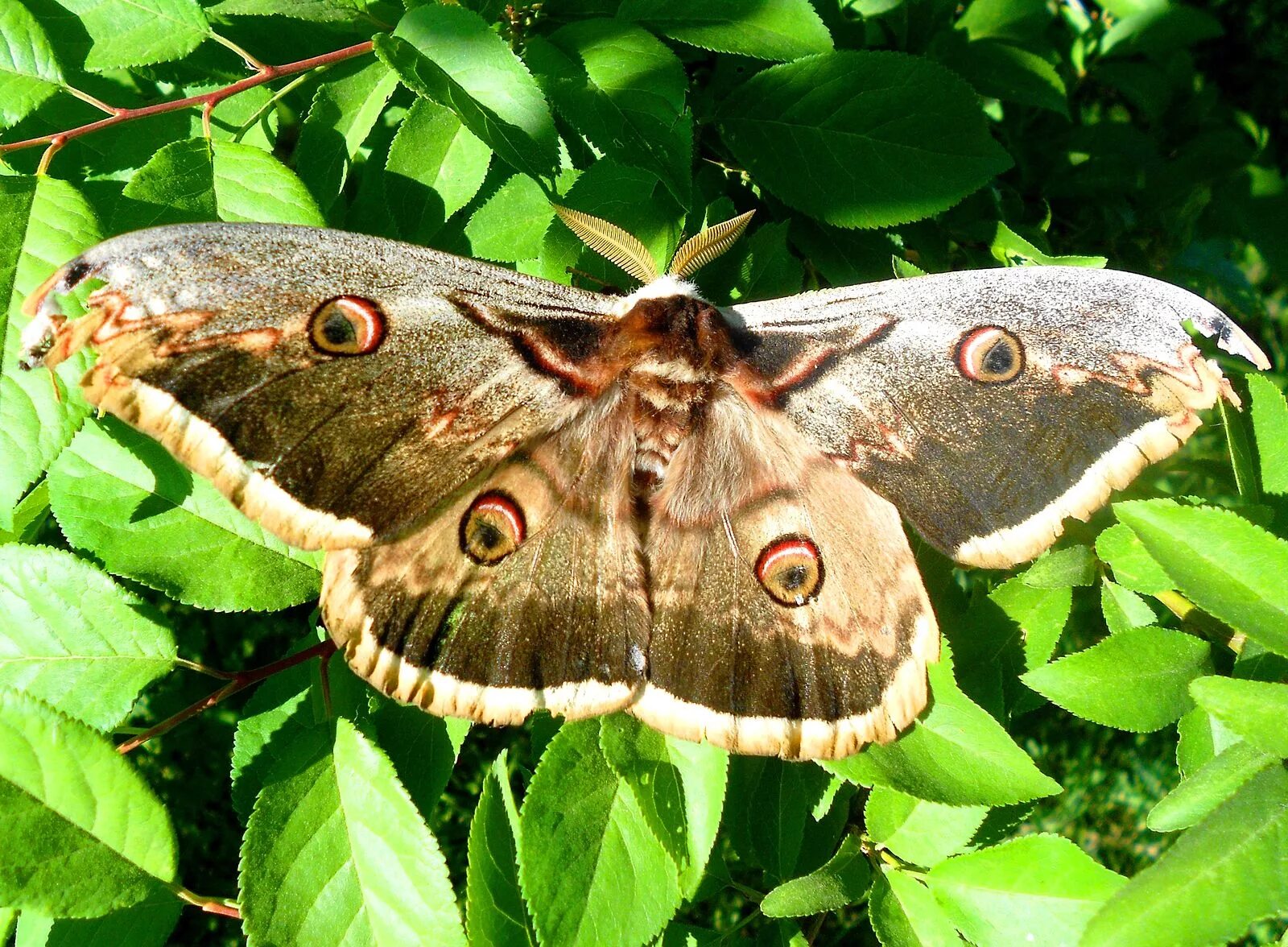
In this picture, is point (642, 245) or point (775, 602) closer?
point (775, 602)

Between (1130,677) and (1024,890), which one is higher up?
(1130,677)

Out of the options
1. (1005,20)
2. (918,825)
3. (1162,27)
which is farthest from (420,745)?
(1162,27)

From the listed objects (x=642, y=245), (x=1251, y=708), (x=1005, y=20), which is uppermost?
(x=1005, y=20)

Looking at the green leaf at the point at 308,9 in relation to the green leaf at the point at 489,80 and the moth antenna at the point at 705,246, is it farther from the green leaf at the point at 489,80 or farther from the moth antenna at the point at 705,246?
the moth antenna at the point at 705,246

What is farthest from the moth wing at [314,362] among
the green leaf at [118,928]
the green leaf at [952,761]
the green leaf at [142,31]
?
the green leaf at [952,761]

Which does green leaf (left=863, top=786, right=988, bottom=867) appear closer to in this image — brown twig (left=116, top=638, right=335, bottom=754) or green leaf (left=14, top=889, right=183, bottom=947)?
brown twig (left=116, top=638, right=335, bottom=754)

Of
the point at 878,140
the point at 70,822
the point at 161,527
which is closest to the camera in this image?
the point at 70,822

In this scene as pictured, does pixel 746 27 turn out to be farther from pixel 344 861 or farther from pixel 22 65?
pixel 344 861
